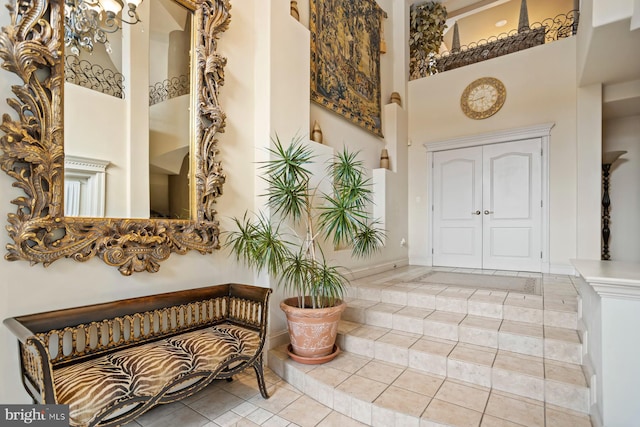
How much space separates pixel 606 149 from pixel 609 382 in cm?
467

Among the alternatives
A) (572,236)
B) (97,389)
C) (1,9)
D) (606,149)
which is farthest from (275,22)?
(606,149)

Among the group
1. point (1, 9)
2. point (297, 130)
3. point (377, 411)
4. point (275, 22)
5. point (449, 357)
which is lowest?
point (377, 411)

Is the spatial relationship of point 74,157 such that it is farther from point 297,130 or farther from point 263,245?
point 297,130

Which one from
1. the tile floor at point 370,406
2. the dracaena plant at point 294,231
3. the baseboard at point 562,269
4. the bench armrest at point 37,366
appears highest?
the dracaena plant at point 294,231

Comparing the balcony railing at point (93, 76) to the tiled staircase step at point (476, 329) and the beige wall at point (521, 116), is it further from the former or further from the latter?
the beige wall at point (521, 116)

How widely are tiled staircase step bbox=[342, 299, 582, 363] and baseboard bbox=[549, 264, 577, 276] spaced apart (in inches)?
Answer: 86.8

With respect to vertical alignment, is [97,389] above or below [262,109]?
below

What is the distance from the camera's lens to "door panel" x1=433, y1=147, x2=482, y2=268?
4.98 metres

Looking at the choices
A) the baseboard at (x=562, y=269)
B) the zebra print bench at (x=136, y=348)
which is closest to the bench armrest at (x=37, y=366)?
the zebra print bench at (x=136, y=348)

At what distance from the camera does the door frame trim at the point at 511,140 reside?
14.6 feet

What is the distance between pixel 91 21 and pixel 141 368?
2.08 metres

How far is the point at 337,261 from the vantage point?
12.4 ft

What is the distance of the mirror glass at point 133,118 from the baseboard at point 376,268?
242 cm

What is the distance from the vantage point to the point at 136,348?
184 cm
